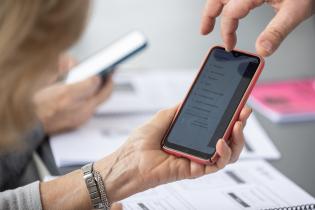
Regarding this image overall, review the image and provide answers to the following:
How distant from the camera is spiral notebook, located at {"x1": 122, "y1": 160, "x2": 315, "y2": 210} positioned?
106 centimetres

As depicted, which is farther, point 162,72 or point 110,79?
point 162,72

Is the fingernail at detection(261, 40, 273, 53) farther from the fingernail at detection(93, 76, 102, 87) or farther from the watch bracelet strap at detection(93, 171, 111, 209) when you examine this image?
the fingernail at detection(93, 76, 102, 87)

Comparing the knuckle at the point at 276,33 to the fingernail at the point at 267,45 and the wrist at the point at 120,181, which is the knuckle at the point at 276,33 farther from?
the wrist at the point at 120,181

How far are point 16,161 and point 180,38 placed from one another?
2.35ft

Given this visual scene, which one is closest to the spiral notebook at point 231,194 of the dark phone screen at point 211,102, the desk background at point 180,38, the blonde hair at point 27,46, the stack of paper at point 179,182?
the stack of paper at point 179,182

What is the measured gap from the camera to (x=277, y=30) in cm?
102

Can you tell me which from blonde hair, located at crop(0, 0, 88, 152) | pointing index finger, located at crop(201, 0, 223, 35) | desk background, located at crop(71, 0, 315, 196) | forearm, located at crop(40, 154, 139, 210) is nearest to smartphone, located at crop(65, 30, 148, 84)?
desk background, located at crop(71, 0, 315, 196)

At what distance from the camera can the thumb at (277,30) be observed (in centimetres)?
100

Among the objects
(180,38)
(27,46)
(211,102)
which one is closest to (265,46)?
(211,102)

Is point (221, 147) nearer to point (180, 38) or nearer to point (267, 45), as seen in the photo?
point (267, 45)

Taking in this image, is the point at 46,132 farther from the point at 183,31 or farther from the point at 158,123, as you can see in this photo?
the point at 183,31

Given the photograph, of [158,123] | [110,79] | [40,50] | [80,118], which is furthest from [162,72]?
[40,50]

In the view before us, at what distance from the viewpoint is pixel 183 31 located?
72.5 inches

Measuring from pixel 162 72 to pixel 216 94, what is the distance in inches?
23.3
